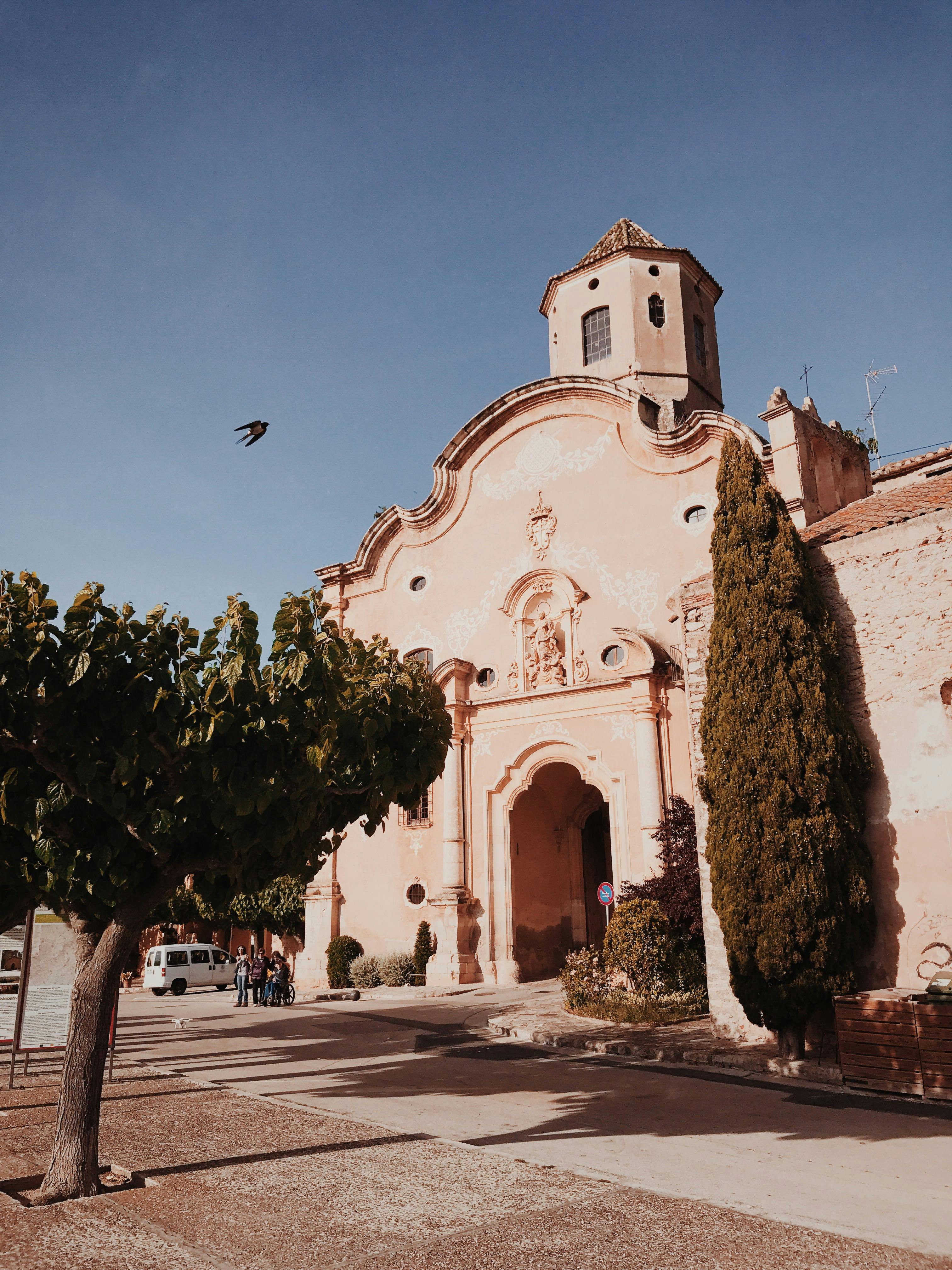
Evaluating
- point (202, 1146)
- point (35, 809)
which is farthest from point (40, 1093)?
point (35, 809)

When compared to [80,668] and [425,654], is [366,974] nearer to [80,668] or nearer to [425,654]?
[425,654]

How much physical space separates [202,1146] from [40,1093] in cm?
401

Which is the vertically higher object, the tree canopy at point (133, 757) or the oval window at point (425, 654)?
the oval window at point (425, 654)

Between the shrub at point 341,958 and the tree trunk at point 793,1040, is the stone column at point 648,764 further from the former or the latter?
the tree trunk at point 793,1040

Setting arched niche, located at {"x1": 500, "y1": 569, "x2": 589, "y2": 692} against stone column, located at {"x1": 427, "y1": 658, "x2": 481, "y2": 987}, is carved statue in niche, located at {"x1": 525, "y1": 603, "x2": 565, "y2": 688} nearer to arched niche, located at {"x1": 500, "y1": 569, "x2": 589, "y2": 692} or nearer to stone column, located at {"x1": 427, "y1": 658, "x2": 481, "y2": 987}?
arched niche, located at {"x1": 500, "y1": 569, "x2": 589, "y2": 692}

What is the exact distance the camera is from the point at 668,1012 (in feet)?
50.4

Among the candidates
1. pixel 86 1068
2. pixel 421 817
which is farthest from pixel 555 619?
pixel 86 1068

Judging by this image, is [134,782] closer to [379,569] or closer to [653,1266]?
[653,1266]

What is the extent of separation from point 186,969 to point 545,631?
16803 millimetres

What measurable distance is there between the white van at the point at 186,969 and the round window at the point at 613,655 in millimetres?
17266

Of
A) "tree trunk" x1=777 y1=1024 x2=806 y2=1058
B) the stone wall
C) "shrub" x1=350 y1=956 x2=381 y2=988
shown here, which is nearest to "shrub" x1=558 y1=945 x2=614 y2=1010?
the stone wall

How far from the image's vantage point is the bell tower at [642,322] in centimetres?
2567

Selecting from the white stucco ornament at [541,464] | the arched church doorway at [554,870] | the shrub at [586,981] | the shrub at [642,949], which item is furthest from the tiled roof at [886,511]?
the arched church doorway at [554,870]

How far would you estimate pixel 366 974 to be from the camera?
23.8 meters
